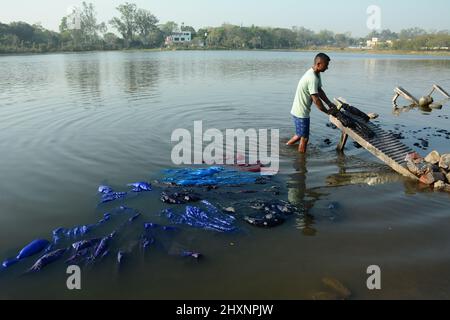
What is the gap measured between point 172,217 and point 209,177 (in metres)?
1.66

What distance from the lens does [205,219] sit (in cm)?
521

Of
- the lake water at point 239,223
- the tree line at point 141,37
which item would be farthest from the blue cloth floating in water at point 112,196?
the tree line at point 141,37

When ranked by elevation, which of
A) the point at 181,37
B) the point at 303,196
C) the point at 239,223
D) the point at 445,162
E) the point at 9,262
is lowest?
the point at 9,262

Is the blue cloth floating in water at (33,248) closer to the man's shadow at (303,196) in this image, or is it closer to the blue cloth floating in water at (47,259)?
the blue cloth floating in water at (47,259)

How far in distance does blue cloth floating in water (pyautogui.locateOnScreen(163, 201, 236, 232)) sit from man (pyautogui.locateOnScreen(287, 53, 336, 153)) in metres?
3.11

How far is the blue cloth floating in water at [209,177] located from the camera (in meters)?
6.55

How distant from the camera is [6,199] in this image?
5852 millimetres

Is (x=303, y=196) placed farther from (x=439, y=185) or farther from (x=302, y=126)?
(x=439, y=185)

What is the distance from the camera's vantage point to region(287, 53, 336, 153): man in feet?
22.9

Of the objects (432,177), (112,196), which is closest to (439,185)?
(432,177)

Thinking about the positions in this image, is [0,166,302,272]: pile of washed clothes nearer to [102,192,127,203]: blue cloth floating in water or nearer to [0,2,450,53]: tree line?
[102,192,127,203]: blue cloth floating in water
